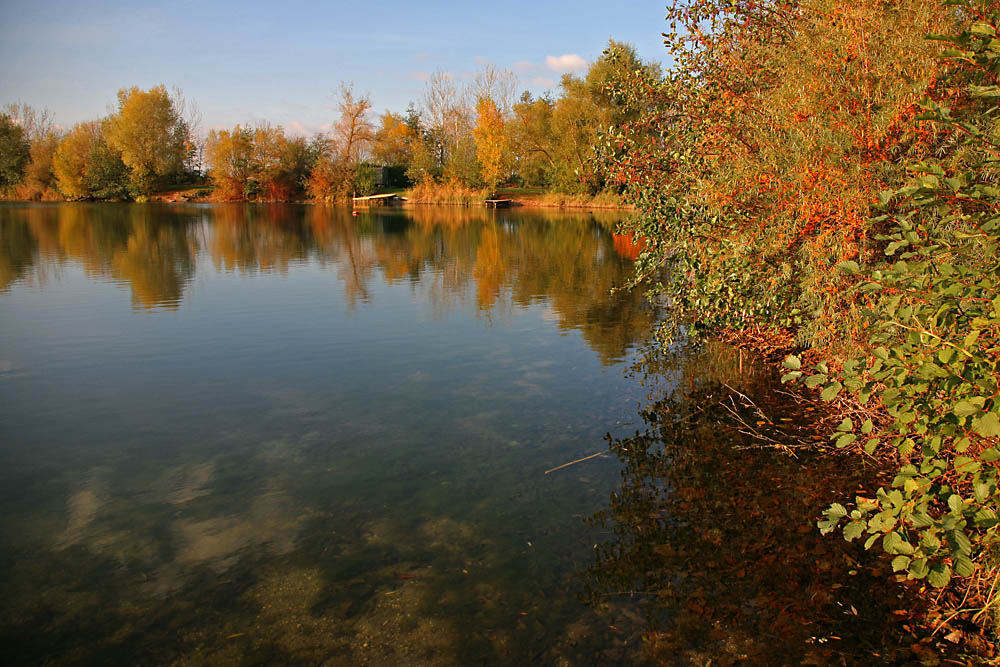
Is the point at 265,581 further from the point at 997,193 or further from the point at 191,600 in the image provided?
the point at 997,193

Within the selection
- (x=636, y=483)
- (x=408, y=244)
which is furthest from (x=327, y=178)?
(x=636, y=483)

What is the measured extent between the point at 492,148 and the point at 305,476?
2649 inches

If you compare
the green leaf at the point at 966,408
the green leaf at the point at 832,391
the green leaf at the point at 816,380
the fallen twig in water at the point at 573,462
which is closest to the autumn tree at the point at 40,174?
the fallen twig in water at the point at 573,462

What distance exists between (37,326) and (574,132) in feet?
162

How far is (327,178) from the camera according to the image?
74812 mm

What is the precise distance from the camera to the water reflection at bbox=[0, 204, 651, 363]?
16375 mm

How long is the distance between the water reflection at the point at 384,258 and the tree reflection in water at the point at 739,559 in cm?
426

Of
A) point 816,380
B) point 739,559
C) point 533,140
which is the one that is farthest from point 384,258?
point 533,140

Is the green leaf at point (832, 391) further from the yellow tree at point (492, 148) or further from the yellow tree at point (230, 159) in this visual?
the yellow tree at point (230, 159)

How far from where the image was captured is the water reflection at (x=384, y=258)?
Result: 16.4m

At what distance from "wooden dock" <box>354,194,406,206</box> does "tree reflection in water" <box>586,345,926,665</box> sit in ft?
220

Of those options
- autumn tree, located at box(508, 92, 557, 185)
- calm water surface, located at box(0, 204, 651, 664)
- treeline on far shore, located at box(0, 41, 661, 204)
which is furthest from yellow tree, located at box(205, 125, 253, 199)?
calm water surface, located at box(0, 204, 651, 664)

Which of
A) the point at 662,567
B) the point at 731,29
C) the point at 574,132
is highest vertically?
the point at 574,132

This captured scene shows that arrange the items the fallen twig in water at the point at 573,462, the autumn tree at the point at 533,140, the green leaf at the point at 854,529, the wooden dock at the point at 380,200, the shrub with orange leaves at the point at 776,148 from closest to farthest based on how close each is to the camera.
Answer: the green leaf at the point at 854,529 < the shrub with orange leaves at the point at 776,148 < the fallen twig in water at the point at 573,462 < the autumn tree at the point at 533,140 < the wooden dock at the point at 380,200
